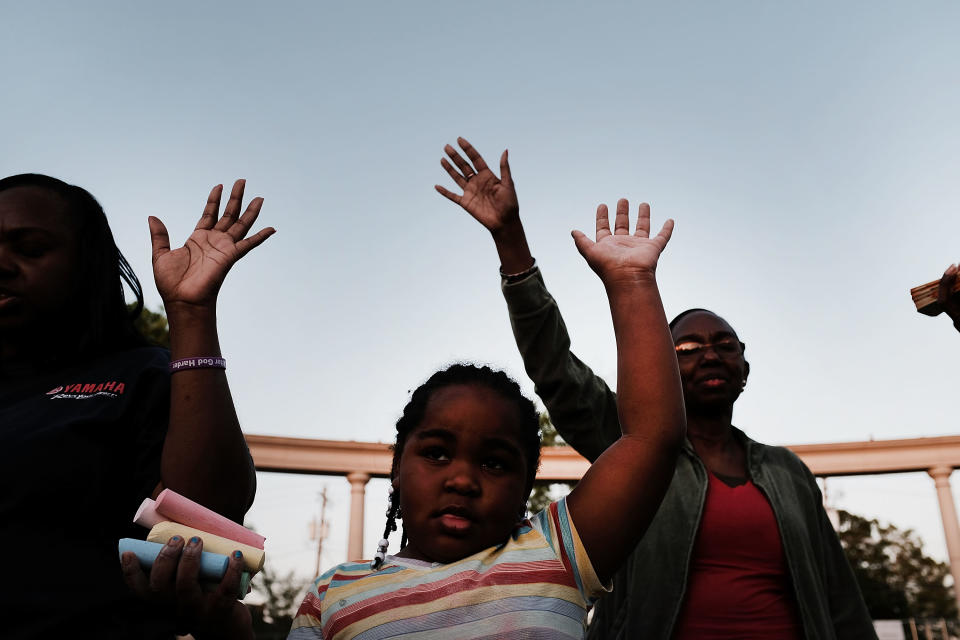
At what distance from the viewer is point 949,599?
52688mm

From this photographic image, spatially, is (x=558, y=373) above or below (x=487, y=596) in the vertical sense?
above

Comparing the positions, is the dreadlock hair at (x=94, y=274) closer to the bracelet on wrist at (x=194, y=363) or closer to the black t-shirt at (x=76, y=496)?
the black t-shirt at (x=76, y=496)

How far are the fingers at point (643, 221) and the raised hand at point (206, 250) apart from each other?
1.07m

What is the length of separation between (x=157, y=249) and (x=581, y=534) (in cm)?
139

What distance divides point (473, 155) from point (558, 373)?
999 millimetres

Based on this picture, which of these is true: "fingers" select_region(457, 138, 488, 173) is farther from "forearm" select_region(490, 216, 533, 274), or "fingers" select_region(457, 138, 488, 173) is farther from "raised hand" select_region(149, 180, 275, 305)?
"raised hand" select_region(149, 180, 275, 305)

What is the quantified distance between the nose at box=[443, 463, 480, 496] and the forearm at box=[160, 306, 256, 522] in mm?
540

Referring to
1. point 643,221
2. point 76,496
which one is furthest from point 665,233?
point 76,496

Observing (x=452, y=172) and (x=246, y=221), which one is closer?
(x=246, y=221)

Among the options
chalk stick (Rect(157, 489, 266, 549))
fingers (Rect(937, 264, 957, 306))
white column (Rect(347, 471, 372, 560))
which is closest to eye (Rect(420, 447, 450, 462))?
chalk stick (Rect(157, 489, 266, 549))

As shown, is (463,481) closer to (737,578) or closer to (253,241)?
(253,241)

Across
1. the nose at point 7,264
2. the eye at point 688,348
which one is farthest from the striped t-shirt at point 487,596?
the eye at point 688,348

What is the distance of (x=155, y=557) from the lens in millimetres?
1754

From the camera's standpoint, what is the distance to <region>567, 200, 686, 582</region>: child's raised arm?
79.2 inches
